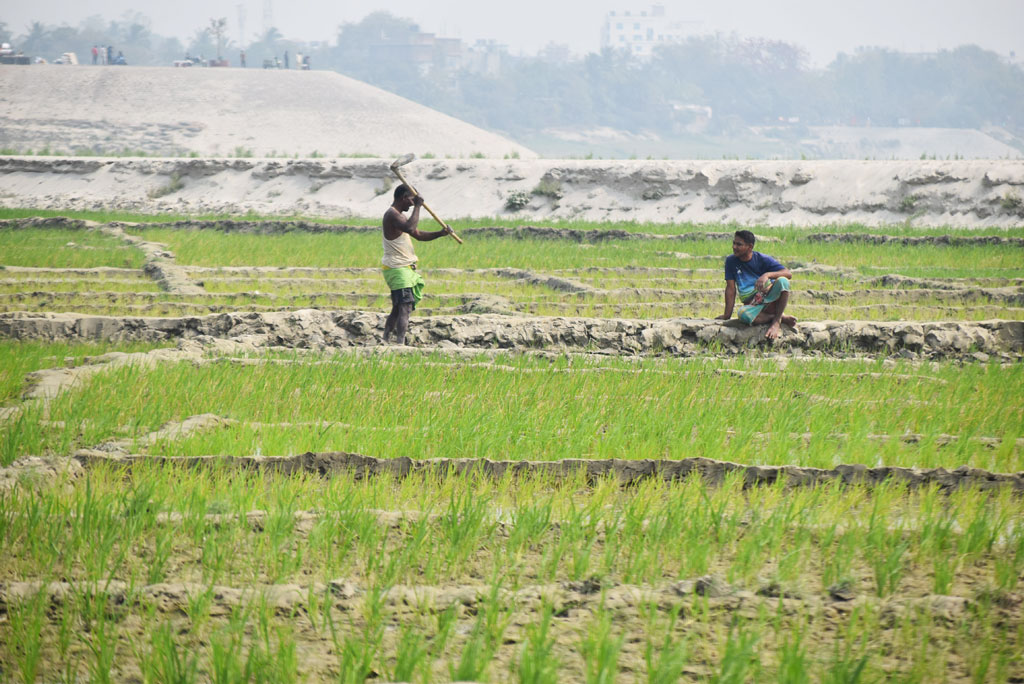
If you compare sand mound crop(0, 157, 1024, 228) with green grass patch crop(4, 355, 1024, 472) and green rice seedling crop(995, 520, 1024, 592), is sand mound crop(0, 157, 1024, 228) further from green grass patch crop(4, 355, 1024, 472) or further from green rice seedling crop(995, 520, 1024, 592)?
green rice seedling crop(995, 520, 1024, 592)

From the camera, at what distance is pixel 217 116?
51.3 m

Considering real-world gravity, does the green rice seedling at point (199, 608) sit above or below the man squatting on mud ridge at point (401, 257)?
below

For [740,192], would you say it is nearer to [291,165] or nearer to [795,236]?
[795,236]

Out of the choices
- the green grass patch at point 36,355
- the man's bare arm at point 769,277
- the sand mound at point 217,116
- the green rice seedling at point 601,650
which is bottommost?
the green rice seedling at point 601,650

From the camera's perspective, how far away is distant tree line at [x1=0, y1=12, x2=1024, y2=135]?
82.0m

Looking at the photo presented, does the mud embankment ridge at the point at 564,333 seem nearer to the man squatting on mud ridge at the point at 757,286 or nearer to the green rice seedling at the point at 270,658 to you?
the man squatting on mud ridge at the point at 757,286

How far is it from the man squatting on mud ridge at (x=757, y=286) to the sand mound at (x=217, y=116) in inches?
1466

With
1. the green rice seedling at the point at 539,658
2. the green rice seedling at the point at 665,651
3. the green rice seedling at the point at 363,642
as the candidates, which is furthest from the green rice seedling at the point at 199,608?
the green rice seedling at the point at 665,651

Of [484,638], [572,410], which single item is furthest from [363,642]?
[572,410]

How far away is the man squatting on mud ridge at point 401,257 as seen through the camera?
7.77 meters

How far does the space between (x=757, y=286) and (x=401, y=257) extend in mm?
2654

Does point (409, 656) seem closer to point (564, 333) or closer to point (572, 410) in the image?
point (572, 410)

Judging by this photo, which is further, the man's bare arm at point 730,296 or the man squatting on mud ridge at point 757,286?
the man's bare arm at point 730,296

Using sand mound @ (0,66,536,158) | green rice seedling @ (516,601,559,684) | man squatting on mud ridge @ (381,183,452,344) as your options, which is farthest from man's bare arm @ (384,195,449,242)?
sand mound @ (0,66,536,158)
